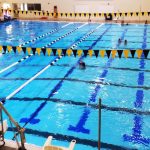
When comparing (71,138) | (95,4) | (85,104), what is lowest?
(71,138)

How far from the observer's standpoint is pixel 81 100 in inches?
312

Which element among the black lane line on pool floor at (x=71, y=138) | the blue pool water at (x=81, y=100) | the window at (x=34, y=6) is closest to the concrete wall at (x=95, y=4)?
the window at (x=34, y=6)

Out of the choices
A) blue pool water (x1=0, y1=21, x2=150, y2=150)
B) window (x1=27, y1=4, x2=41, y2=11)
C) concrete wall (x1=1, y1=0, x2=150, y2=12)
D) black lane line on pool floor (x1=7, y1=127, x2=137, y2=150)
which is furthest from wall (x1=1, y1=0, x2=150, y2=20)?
black lane line on pool floor (x1=7, y1=127, x2=137, y2=150)

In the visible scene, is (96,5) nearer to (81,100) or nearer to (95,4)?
(95,4)

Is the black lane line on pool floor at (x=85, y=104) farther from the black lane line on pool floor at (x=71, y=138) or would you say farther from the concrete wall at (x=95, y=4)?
the concrete wall at (x=95, y=4)

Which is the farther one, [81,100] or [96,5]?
[96,5]

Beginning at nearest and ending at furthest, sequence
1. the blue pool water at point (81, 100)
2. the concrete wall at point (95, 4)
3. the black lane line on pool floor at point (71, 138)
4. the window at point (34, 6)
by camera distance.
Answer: the black lane line on pool floor at point (71, 138), the blue pool water at point (81, 100), the concrete wall at point (95, 4), the window at point (34, 6)

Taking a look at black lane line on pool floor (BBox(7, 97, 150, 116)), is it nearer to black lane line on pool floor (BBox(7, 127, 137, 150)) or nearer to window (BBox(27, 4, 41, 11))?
black lane line on pool floor (BBox(7, 127, 137, 150))

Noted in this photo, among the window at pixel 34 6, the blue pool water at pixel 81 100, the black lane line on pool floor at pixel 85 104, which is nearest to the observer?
the blue pool water at pixel 81 100

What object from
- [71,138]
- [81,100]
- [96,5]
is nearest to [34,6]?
[96,5]

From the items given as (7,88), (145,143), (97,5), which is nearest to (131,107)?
(145,143)

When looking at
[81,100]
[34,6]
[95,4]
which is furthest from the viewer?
[34,6]

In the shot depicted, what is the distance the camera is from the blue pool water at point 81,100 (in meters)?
6.03

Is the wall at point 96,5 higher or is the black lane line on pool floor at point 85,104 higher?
the wall at point 96,5
